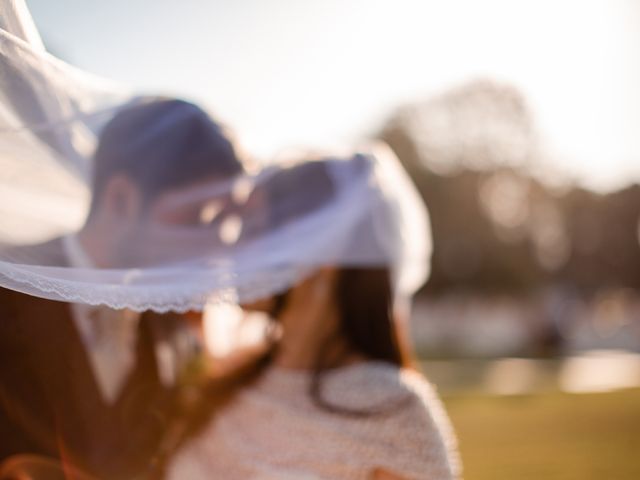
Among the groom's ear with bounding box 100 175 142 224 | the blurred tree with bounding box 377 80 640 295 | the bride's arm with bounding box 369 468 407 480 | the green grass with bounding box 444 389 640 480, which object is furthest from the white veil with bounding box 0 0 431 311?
the blurred tree with bounding box 377 80 640 295

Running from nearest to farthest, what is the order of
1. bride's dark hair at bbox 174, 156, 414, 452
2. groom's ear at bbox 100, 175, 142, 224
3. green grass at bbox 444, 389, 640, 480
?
groom's ear at bbox 100, 175, 142, 224
bride's dark hair at bbox 174, 156, 414, 452
green grass at bbox 444, 389, 640, 480

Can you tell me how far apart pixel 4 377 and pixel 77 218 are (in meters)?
0.43

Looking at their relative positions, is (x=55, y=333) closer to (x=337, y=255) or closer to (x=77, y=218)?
(x=77, y=218)

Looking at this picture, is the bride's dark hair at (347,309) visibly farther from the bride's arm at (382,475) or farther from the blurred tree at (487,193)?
the blurred tree at (487,193)

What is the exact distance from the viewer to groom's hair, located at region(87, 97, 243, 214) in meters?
1.73

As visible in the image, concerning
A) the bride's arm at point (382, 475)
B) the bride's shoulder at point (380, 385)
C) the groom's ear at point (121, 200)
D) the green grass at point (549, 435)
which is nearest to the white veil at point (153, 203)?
the groom's ear at point (121, 200)

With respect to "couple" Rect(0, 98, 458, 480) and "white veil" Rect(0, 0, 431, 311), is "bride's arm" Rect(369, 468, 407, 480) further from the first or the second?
"white veil" Rect(0, 0, 431, 311)

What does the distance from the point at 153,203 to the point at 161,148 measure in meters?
0.16

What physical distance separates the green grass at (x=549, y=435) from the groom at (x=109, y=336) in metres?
4.48

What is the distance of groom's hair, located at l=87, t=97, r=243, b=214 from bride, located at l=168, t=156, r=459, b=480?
0.20m

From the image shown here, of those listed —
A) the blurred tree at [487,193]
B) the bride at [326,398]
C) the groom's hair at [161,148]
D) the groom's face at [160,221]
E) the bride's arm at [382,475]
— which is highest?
the groom's hair at [161,148]

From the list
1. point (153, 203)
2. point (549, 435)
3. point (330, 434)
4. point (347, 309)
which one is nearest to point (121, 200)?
point (153, 203)

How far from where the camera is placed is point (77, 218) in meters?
1.66

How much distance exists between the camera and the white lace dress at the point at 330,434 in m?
1.75
